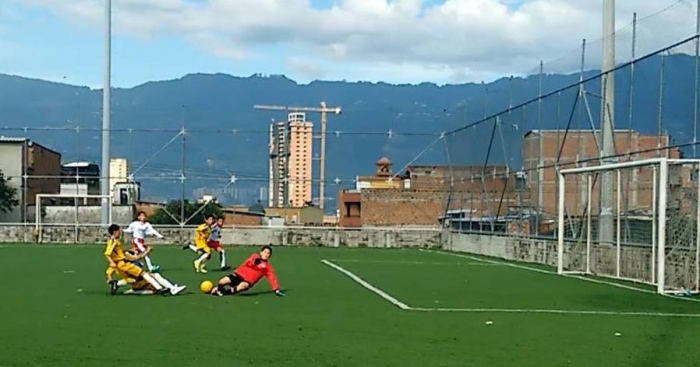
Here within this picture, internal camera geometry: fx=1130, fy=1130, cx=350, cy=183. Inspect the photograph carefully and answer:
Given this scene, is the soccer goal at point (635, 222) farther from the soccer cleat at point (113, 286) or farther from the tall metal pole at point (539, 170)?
the soccer cleat at point (113, 286)

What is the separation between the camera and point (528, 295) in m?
18.6

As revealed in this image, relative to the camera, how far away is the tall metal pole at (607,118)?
25484mm

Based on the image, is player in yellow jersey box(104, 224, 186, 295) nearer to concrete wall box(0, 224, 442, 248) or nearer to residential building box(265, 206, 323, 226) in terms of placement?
concrete wall box(0, 224, 442, 248)

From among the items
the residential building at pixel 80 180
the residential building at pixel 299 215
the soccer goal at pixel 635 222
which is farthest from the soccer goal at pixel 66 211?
→ the soccer goal at pixel 635 222

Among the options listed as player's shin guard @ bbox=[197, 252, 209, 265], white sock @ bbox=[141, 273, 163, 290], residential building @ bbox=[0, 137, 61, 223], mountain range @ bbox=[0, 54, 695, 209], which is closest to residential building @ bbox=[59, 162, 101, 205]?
residential building @ bbox=[0, 137, 61, 223]

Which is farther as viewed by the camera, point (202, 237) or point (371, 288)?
point (202, 237)

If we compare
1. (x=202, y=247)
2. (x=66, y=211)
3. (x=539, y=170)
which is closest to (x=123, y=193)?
(x=66, y=211)

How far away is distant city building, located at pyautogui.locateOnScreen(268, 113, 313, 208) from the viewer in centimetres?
4931

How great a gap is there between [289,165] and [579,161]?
27.2 metres

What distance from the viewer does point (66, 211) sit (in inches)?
1823

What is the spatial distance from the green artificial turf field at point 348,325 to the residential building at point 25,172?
2322 centimetres

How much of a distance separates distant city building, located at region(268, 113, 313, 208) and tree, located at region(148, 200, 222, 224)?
155 inches

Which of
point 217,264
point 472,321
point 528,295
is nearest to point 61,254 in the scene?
point 217,264

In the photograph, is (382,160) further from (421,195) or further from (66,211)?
(66,211)
